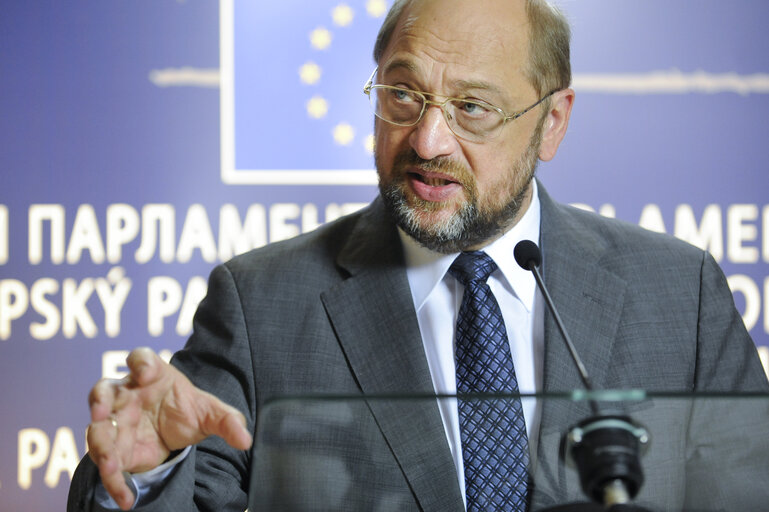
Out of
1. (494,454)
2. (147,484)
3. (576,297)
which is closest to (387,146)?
(576,297)

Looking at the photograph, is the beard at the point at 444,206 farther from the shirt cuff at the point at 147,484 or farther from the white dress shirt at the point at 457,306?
the shirt cuff at the point at 147,484

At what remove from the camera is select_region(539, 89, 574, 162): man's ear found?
6.07 ft

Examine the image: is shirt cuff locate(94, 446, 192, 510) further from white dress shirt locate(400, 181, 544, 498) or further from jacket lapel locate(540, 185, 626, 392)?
jacket lapel locate(540, 185, 626, 392)

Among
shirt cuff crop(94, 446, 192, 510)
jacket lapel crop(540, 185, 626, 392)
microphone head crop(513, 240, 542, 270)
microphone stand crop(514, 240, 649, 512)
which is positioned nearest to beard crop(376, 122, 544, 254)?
jacket lapel crop(540, 185, 626, 392)

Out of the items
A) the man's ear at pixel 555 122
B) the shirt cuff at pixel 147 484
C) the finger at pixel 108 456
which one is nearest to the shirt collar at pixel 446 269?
the man's ear at pixel 555 122

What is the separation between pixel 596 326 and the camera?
1.62 m

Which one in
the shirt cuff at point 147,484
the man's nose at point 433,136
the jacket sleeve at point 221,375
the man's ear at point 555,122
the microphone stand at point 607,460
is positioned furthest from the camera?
the man's ear at point 555,122

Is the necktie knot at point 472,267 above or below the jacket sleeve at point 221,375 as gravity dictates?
above

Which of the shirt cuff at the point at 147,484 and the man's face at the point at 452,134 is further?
the man's face at the point at 452,134

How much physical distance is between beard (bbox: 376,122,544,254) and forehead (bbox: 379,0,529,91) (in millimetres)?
171

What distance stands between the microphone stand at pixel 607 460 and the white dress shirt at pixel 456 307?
0.76 meters

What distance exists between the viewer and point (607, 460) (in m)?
0.69

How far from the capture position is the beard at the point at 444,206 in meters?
1.61

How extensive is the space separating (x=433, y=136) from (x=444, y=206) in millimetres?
Result: 131
